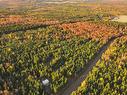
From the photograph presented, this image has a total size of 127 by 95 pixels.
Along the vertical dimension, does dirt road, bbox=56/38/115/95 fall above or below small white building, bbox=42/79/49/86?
below

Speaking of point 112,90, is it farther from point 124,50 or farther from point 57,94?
point 124,50

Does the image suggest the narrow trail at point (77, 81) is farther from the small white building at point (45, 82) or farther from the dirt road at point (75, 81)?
the small white building at point (45, 82)

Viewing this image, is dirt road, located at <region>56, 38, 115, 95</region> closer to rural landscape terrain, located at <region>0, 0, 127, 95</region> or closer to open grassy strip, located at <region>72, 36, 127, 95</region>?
rural landscape terrain, located at <region>0, 0, 127, 95</region>

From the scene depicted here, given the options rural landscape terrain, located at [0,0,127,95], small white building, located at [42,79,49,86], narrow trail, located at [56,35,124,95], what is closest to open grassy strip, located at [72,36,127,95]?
rural landscape terrain, located at [0,0,127,95]

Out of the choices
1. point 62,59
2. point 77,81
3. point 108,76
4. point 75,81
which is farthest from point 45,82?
point 108,76

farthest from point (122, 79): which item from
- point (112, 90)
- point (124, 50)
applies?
point (124, 50)

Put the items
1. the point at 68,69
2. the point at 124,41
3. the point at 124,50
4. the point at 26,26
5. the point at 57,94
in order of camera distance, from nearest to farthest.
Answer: the point at 57,94 < the point at 68,69 < the point at 124,50 < the point at 124,41 < the point at 26,26

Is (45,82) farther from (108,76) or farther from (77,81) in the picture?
(108,76)
